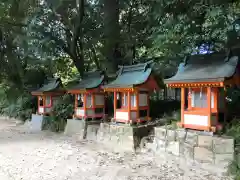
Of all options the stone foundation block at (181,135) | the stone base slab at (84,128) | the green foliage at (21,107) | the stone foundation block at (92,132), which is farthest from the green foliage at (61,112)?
the stone foundation block at (181,135)

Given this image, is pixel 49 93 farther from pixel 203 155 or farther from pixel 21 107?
pixel 203 155

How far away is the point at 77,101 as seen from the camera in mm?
13305

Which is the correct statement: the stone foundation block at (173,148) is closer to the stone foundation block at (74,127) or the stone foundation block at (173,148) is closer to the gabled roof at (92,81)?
the gabled roof at (92,81)

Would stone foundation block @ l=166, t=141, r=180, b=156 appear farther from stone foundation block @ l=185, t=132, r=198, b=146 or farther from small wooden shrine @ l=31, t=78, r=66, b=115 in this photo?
small wooden shrine @ l=31, t=78, r=66, b=115

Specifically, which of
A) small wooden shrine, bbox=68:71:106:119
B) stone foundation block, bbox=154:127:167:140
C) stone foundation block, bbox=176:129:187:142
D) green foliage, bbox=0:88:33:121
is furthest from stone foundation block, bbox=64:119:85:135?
green foliage, bbox=0:88:33:121

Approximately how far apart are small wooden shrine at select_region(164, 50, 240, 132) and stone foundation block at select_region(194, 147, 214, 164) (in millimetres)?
567

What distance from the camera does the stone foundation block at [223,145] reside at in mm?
6867

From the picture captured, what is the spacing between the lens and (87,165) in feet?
26.5

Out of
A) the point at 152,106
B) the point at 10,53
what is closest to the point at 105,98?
the point at 152,106

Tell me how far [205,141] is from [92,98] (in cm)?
611

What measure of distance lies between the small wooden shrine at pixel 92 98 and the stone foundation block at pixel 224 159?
631cm

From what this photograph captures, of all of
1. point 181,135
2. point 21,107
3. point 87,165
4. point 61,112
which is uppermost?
point 21,107

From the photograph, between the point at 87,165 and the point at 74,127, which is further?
the point at 74,127

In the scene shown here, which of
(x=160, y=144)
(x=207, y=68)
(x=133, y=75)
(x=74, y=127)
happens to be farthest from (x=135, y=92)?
(x=74, y=127)
